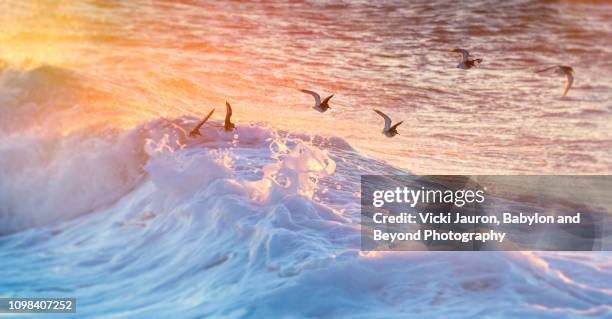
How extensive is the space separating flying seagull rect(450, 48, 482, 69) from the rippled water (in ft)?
0.18

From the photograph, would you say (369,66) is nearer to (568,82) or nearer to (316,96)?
(316,96)

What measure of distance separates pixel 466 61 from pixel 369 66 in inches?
20.8

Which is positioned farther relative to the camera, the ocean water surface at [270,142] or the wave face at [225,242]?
the ocean water surface at [270,142]

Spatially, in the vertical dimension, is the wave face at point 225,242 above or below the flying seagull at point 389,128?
below

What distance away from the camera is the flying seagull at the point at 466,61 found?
16.8 ft

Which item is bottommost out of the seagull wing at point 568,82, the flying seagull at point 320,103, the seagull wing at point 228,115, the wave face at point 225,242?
the wave face at point 225,242

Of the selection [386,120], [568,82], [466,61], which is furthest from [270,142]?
[568,82]

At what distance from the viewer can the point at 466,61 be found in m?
5.15

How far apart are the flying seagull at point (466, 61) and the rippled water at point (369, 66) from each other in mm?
A: 54

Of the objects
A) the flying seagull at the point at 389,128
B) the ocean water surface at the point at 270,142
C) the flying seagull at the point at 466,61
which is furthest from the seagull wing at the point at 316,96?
the flying seagull at the point at 466,61

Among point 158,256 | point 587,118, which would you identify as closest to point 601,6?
point 587,118

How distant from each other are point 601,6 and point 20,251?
3289mm

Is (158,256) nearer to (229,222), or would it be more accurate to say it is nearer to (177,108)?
(229,222)

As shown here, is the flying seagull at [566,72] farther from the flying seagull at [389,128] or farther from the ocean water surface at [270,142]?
the flying seagull at [389,128]
